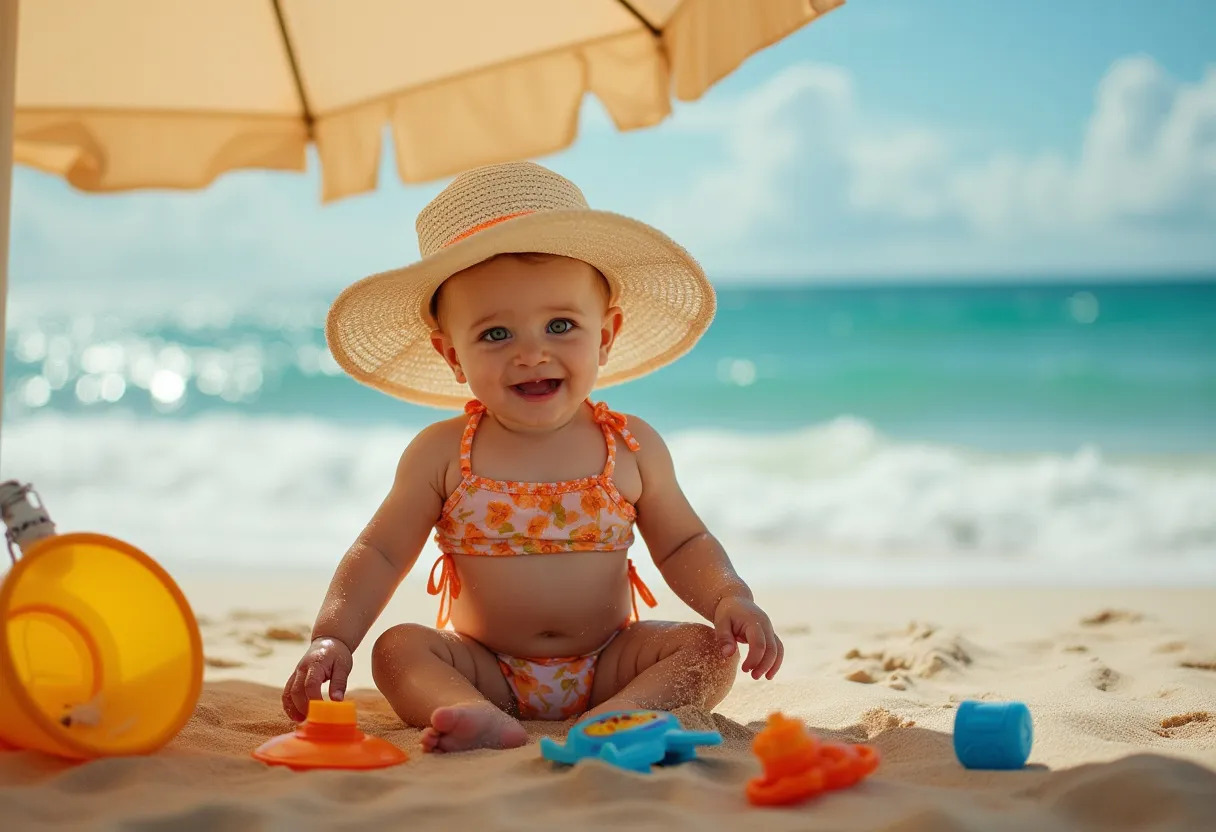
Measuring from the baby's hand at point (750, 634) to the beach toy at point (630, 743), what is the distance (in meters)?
0.35

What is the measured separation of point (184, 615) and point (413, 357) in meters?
1.34

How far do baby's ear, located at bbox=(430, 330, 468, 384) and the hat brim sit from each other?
0.08 m

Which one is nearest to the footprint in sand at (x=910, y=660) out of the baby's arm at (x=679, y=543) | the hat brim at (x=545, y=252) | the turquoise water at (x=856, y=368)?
the baby's arm at (x=679, y=543)

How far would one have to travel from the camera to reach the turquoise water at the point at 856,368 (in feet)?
46.4

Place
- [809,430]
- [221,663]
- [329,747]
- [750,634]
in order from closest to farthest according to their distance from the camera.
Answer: [329,747] → [750,634] → [221,663] → [809,430]

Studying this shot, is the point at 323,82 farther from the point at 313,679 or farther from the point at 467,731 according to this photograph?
the point at 467,731

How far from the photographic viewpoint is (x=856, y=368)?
695 inches

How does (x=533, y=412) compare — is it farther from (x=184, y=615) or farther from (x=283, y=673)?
(x=283, y=673)

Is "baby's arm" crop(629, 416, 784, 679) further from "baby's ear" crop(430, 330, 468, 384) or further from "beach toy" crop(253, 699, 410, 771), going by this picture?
"beach toy" crop(253, 699, 410, 771)

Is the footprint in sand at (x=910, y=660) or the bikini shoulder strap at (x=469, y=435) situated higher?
the bikini shoulder strap at (x=469, y=435)

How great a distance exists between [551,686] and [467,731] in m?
0.60

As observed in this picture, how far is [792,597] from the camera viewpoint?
559 centimetres

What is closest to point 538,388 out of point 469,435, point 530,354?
point 530,354

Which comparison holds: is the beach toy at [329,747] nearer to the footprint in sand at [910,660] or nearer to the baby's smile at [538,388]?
the baby's smile at [538,388]
